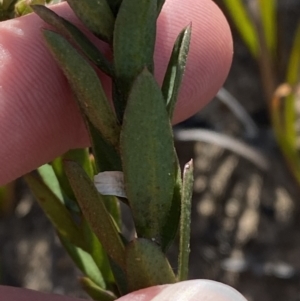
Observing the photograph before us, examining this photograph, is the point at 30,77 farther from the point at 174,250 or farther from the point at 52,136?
the point at 174,250

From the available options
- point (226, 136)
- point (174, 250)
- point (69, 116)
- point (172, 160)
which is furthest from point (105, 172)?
point (226, 136)

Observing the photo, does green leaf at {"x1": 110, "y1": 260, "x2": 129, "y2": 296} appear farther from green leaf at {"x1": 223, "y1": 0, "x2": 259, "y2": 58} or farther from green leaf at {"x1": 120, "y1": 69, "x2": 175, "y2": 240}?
green leaf at {"x1": 223, "y1": 0, "x2": 259, "y2": 58}

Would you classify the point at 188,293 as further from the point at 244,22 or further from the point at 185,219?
the point at 244,22

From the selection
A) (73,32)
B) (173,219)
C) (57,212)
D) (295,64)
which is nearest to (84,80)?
(73,32)

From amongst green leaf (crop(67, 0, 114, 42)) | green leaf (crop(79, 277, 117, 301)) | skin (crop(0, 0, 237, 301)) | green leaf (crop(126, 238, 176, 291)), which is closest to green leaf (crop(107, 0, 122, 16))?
green leaf (crop(67, 0, 114, 42))

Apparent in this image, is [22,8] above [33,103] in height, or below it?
above

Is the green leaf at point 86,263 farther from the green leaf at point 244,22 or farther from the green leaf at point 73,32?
the green leaf at point 244,22
